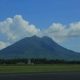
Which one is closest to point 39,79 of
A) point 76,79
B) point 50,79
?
point 50,79

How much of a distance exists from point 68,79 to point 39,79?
3.14 meters

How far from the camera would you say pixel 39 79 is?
3859 centimetres

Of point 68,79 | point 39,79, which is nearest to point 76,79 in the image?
point 68,79

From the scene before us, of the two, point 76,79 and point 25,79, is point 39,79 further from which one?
point 76,79

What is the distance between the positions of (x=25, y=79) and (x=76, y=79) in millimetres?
5564

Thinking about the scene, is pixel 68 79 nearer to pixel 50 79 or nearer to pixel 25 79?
pixel 50 79

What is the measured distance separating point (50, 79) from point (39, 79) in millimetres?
1194

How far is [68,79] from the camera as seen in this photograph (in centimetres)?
3853

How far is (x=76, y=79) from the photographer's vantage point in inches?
1513

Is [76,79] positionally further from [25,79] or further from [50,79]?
[25,79]

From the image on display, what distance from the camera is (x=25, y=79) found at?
128ft

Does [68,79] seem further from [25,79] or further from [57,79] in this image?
[25,79]

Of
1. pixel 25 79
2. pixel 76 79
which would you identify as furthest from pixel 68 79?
pixel 25 79

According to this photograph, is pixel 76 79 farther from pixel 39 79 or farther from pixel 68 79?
pixel 39 79
